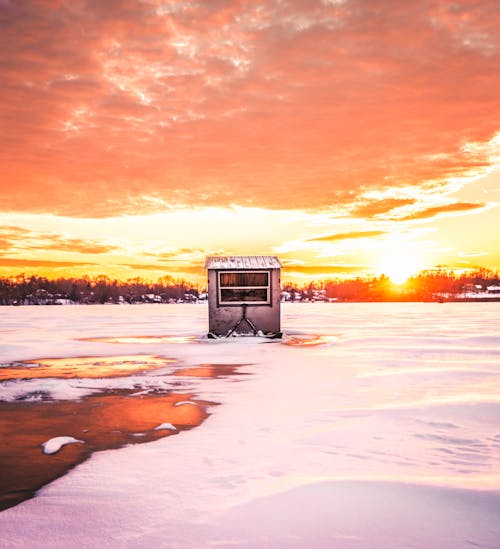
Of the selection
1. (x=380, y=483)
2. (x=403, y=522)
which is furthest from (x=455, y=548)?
(x=380, y=483)

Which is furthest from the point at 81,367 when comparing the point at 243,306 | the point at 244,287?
the point at 244,287

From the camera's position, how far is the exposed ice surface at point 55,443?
5344 mm

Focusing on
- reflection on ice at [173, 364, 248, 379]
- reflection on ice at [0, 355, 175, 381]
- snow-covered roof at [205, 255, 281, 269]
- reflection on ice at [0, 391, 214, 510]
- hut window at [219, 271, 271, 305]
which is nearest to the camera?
reflection on ice at [0, 391, 214, 510]

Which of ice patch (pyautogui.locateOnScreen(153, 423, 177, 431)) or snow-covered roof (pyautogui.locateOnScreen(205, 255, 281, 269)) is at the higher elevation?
snow-covered roof (pyautogui.locateOnScreen(205, 255, 281, 269))

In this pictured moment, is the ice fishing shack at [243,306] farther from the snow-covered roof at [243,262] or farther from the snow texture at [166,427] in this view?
the snow texture at [166,427]

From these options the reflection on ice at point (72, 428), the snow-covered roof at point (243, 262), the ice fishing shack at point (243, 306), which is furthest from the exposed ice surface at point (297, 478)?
the snow-covered roof at point (243, 262)

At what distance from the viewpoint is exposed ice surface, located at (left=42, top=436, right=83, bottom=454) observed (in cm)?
534

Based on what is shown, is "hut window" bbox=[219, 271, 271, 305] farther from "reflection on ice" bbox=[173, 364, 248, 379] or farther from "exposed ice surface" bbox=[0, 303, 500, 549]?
"exposed ice surface" bbox=[0, 303, 500, 549]

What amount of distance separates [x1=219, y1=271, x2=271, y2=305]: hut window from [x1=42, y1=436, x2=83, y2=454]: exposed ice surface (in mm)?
13544

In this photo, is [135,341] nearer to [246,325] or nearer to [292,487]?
[246,325]

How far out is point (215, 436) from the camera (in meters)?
5.88

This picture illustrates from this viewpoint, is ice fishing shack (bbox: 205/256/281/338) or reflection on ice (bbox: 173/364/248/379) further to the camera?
ice fishing shack (bbox: 205/256/281/338)

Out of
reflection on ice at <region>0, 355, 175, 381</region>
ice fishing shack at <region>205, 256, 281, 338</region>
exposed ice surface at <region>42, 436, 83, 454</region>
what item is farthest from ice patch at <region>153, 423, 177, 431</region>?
ice fishing shack at <region>205, 256, 281, 338</region>

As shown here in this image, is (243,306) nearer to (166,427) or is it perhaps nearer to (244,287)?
(244,287)
